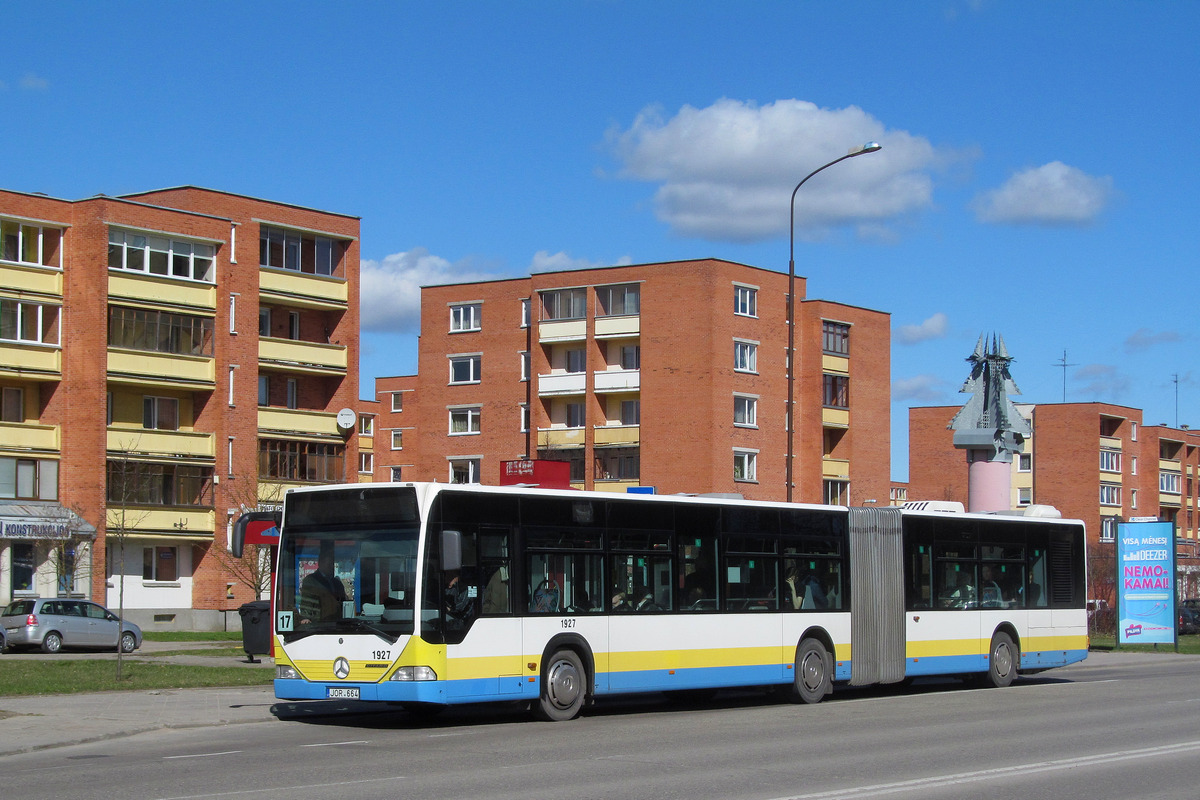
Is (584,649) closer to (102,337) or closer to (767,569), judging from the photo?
(767,569)

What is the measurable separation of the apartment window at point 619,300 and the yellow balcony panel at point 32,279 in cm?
2826

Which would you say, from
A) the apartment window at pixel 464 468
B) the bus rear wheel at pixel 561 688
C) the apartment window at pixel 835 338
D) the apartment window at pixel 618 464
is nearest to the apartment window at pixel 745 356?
the apartment window at pixel 835 338

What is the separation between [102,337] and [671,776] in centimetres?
4292

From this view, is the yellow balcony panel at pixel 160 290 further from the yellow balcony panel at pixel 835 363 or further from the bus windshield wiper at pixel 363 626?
the bus windshield wiper at pixel 363 626

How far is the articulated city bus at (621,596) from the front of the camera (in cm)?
1611

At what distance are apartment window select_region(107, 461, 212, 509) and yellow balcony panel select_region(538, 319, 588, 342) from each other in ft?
73.7

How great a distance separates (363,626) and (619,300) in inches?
2201

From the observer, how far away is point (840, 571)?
21734 millimetres

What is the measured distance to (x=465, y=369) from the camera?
7619cm

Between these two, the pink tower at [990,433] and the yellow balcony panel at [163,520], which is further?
the yellow balcony panel at [163,520]

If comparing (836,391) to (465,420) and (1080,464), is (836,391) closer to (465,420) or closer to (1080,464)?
(465,420)

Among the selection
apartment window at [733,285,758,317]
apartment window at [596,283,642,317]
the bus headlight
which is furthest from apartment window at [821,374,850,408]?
the bus headlight

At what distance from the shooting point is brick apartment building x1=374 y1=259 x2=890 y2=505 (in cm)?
6862

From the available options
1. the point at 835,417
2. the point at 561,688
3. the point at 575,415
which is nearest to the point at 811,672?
the point at 561,688
